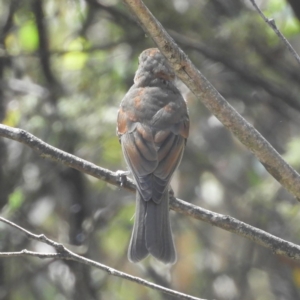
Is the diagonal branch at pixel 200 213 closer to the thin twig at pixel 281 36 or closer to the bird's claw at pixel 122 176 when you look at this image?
the bird's claw at pixel 122 176

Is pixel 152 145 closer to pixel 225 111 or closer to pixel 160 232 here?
pixel 160 232

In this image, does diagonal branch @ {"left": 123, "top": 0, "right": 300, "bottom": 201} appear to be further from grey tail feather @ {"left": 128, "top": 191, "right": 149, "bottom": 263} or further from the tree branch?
grey tail feather @ {"left": 128, "top": 191, "right": 149, "bottom": 263}

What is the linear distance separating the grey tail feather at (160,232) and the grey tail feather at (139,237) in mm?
31

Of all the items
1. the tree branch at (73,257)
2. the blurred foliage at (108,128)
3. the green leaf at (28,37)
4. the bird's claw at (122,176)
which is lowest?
the tree branch at (73,257)

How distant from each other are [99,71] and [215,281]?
2.70m

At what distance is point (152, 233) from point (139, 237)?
0.33ft

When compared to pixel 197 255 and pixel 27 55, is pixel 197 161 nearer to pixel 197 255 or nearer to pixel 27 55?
pixel 197 255

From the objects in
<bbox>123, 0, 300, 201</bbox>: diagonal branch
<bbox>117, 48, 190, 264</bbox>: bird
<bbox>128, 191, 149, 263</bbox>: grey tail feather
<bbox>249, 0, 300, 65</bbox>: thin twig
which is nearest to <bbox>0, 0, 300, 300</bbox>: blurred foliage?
<bbox>117, 48, 190, 264</bbox>: bird

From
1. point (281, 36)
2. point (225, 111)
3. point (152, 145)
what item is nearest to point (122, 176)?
point (152, 145)

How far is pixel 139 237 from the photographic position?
4.73 m

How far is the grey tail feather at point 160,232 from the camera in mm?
4621

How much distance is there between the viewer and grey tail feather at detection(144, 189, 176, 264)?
15.2 feet

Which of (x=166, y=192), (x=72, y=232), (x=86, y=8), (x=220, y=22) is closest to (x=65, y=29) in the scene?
(x=86, y=8)

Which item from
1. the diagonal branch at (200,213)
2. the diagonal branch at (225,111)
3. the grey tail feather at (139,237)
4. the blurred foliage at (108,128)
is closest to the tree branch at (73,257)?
the diagonal branch at (200,213)
